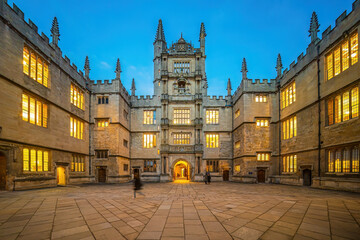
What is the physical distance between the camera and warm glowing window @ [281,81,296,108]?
885 inches

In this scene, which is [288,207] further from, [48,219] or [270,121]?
[270,121]

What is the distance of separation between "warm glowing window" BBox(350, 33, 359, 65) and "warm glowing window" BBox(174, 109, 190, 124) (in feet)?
67.4

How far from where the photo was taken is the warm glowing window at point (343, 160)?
14123 millimetres

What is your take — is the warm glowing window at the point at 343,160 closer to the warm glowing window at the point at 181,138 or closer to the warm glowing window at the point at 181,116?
the warm glowing window at the point at 181,138

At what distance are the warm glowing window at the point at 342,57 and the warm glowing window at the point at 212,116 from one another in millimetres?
16186

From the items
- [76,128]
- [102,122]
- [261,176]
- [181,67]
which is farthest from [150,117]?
[261,176]

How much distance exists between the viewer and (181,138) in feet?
101

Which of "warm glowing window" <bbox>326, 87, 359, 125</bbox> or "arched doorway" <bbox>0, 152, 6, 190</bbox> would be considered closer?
"arched doorway" <bbox>0, 152, 6, 190</bbox>

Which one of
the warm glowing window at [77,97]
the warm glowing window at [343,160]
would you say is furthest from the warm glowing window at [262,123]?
the warm glowing window at [77,97]

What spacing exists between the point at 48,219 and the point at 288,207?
9321 millimetres

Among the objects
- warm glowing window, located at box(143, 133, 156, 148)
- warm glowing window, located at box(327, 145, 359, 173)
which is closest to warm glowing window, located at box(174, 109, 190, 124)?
warm glowing window, located at box(143, 133, 156, 148)

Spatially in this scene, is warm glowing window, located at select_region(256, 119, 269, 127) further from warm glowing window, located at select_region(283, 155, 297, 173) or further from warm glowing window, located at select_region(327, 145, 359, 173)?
warm glowing window, located at select_region(327, 145, 359, 173)

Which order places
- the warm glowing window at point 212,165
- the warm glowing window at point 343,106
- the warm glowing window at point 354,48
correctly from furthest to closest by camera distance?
1. the warm glowing window at point 212,165
2. the warm glowing window at point 343,106
3. the warm glowing window at point 354,48

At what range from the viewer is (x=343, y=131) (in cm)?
1502
